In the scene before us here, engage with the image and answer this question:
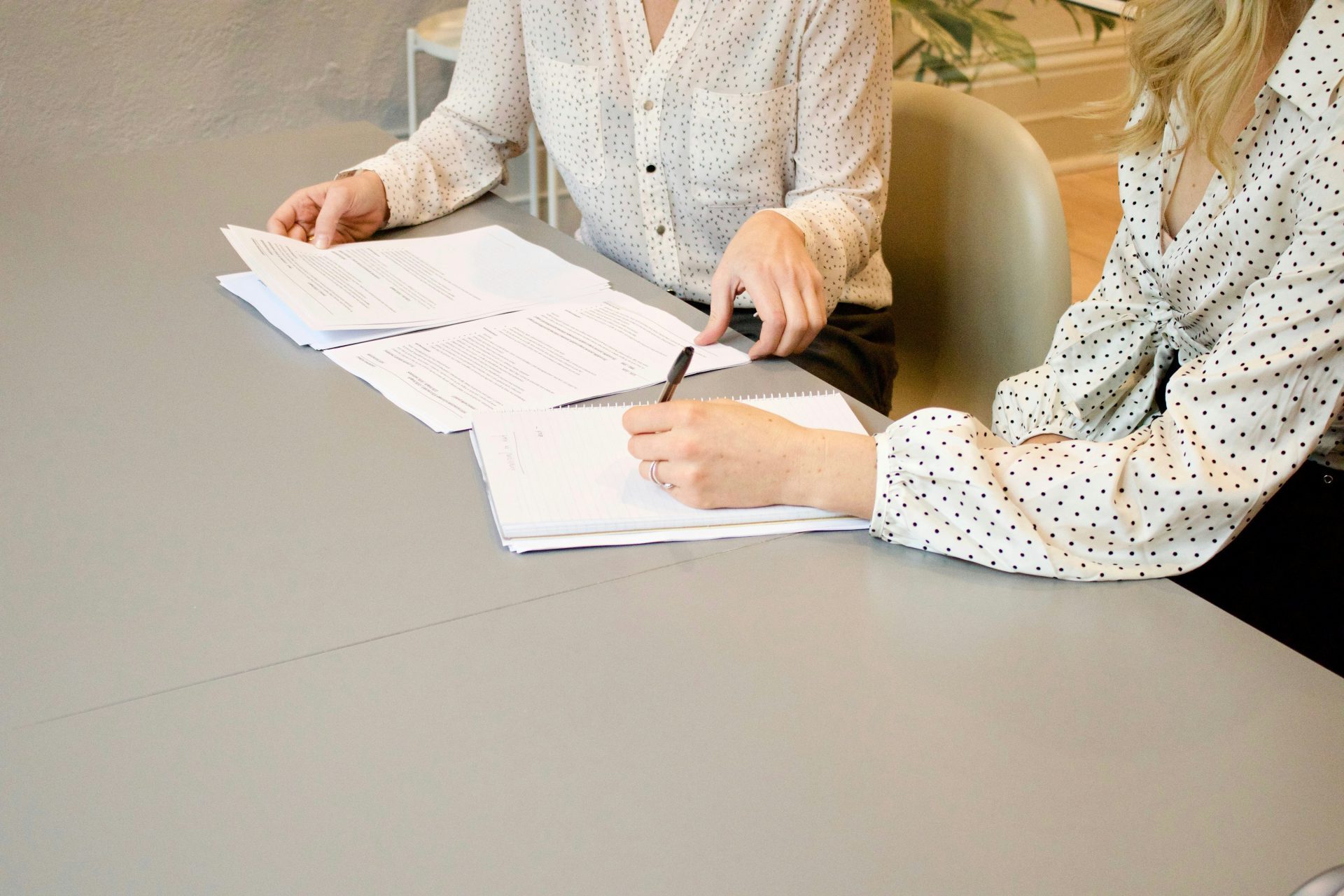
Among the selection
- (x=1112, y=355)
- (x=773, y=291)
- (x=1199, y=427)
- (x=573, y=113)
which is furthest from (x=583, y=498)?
(x=573, y=113)

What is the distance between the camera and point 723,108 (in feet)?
4.23

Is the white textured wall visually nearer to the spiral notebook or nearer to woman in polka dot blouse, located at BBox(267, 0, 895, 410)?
woman in polka dot blouse, located at BBox(267, 0, 895, 410)

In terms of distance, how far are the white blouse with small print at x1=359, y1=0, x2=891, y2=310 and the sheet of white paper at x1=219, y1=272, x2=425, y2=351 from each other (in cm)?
24

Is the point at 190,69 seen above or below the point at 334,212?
below

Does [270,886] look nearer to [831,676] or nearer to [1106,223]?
[831,676]

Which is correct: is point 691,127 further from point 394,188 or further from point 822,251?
point 394,188

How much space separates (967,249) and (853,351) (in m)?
0.20

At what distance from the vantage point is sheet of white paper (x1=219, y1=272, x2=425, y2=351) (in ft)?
3.44

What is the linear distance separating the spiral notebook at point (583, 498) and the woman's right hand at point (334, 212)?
0.46 metres

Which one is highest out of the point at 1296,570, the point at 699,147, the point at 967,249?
the point at 699,147

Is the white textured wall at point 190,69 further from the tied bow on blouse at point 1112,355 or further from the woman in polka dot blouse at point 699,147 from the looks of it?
the tied bow on blouse at point 1112,355

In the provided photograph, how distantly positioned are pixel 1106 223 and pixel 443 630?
10.8ft

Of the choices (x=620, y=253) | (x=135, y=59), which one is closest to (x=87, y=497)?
(x=620, y=253)

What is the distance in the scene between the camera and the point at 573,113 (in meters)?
1.38
